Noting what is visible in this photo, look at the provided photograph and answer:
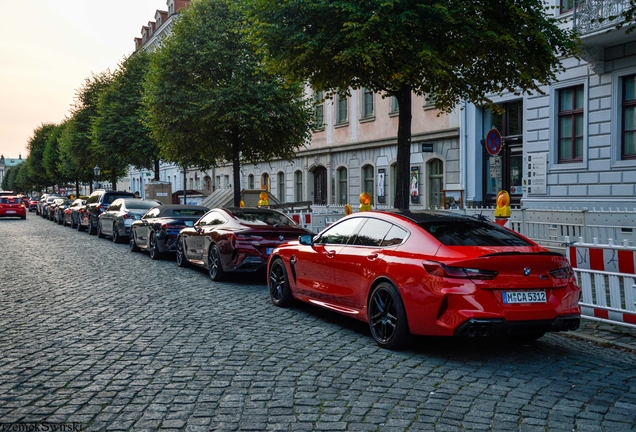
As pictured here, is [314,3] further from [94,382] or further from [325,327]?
[94,382]

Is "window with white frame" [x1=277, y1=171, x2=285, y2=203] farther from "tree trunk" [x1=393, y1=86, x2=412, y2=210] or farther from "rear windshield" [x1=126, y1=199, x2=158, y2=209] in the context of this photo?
"tree trunk" [x1=393, y1=86, x2=412, y2=210]

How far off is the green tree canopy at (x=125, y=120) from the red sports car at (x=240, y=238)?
26606 mm

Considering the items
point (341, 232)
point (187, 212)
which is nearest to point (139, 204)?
point (187, 212)

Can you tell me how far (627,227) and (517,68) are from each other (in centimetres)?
380

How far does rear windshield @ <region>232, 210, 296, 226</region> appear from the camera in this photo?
12.8m

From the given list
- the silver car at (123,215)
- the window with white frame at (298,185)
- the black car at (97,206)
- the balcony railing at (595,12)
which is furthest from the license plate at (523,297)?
the window with white frame at (298,185)

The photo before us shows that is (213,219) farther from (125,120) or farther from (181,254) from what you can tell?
(125,120)

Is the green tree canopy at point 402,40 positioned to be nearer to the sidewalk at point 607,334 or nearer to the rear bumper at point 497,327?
the sidewalk at point 607,334

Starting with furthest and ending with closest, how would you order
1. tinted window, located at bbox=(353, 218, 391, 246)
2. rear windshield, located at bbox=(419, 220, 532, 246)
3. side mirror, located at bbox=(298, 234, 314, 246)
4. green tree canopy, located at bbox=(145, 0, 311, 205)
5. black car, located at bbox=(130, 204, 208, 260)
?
1. green tree canopy, located at bbox=(145, 0, 311, 205)
2. black car, located at bbox=(130, 204, 208, 260)
3. side mirror, located at bbox=(298, 234, 314, 246)
4. tinted window, located at bbox=(353, 218, 391, 246)
5. rear windshield, located at bbox=(419, 220, 532, 246)

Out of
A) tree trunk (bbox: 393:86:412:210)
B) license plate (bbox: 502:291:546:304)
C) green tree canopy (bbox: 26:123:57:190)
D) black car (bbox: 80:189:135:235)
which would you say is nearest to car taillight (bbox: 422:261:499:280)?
license plate (bbox: 502:291:546:304)

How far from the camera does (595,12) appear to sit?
1752 cm

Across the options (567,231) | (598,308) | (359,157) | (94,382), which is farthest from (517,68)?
(359,157)

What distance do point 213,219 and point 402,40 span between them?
4.80m

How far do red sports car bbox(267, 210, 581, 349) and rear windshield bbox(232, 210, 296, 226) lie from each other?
16.1ft
